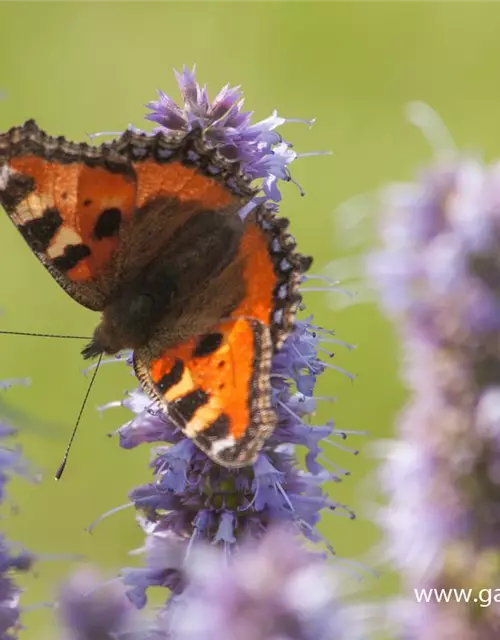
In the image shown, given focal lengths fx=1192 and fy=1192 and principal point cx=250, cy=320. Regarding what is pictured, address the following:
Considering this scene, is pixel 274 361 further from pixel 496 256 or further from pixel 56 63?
pixel 56 63

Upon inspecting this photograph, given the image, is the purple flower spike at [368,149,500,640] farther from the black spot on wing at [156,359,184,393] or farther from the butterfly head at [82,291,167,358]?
the butterfly head at [82,291,167,358]

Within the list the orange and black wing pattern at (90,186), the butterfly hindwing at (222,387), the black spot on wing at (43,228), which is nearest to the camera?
the butterfly hindwing at (222,387)

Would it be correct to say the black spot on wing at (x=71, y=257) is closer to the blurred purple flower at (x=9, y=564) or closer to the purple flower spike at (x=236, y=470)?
the purple flower spike at (x=236, y=470)

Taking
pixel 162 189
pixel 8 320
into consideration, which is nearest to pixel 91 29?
pixel 8 320

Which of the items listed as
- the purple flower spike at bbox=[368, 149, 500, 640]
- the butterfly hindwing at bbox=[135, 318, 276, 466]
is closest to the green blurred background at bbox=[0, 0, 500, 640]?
the butterfly hindwing at bbox=[135, 318, 276, 466]

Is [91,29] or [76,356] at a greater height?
[91,29]

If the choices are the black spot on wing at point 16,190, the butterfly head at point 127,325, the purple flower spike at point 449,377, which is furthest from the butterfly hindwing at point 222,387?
the black spot on wing at point 16,190
